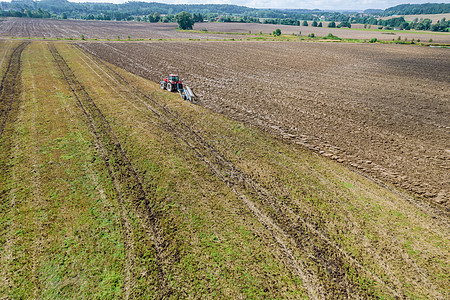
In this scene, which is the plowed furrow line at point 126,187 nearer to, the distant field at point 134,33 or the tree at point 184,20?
the distant field at point 134,33

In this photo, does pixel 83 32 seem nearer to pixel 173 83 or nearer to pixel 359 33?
pixel 173 83

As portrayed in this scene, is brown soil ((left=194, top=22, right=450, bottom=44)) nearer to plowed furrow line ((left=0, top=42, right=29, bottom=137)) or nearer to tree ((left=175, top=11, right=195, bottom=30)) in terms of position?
tree ((left=175, top=11, right=195, bottom=30))

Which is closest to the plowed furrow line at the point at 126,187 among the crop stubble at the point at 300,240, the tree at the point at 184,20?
the crop stubble at the point at 300,240

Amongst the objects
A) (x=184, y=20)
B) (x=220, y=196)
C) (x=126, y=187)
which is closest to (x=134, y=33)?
(x=184, y=20)

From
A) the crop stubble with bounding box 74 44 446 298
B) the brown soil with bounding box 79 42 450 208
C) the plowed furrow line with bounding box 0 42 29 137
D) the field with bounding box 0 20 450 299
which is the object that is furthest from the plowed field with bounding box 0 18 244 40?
the crop stubble with bounding box 74 44 446 298

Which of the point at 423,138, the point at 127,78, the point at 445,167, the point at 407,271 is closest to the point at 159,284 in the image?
the point at 407,271

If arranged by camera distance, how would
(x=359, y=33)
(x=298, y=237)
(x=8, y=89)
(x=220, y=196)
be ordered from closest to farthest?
(x=298, y=237) → (x=220, y=196) → (x=8, y=89) → (x=359, y=33)

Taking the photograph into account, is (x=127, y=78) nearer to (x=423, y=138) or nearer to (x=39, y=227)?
(x=39, y=227)
